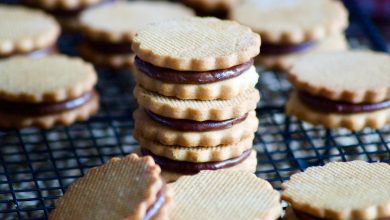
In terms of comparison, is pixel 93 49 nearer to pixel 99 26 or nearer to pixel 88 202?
pixel 99 26

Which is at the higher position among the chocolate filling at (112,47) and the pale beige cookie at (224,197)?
the pale beige cookie at (224,197)

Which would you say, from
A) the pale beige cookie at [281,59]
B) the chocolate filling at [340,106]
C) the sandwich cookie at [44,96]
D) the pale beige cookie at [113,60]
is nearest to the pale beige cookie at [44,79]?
the sandwich cookie at [44,96]

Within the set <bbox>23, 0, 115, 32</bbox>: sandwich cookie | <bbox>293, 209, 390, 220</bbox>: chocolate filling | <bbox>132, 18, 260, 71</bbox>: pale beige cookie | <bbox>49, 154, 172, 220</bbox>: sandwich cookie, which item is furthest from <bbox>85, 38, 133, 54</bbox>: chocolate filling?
<bbox>293, 209, 390, 220</bbox>: chocolate filling

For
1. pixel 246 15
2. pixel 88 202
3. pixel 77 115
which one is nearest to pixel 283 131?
pixel 246 15

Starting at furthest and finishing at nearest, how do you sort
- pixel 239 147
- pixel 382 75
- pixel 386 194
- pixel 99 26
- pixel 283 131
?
pixel 99 26, pixel 283 131, pixel 382 75, pixel 239 147, pixel 386 194

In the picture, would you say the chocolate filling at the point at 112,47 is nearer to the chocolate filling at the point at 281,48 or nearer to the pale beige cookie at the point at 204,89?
the chocolate filling at the point at 281,48

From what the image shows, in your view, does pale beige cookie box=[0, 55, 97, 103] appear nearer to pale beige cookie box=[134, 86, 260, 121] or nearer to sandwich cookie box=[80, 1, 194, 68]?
sandwich cookie box=[80, 1, 194, 68]
